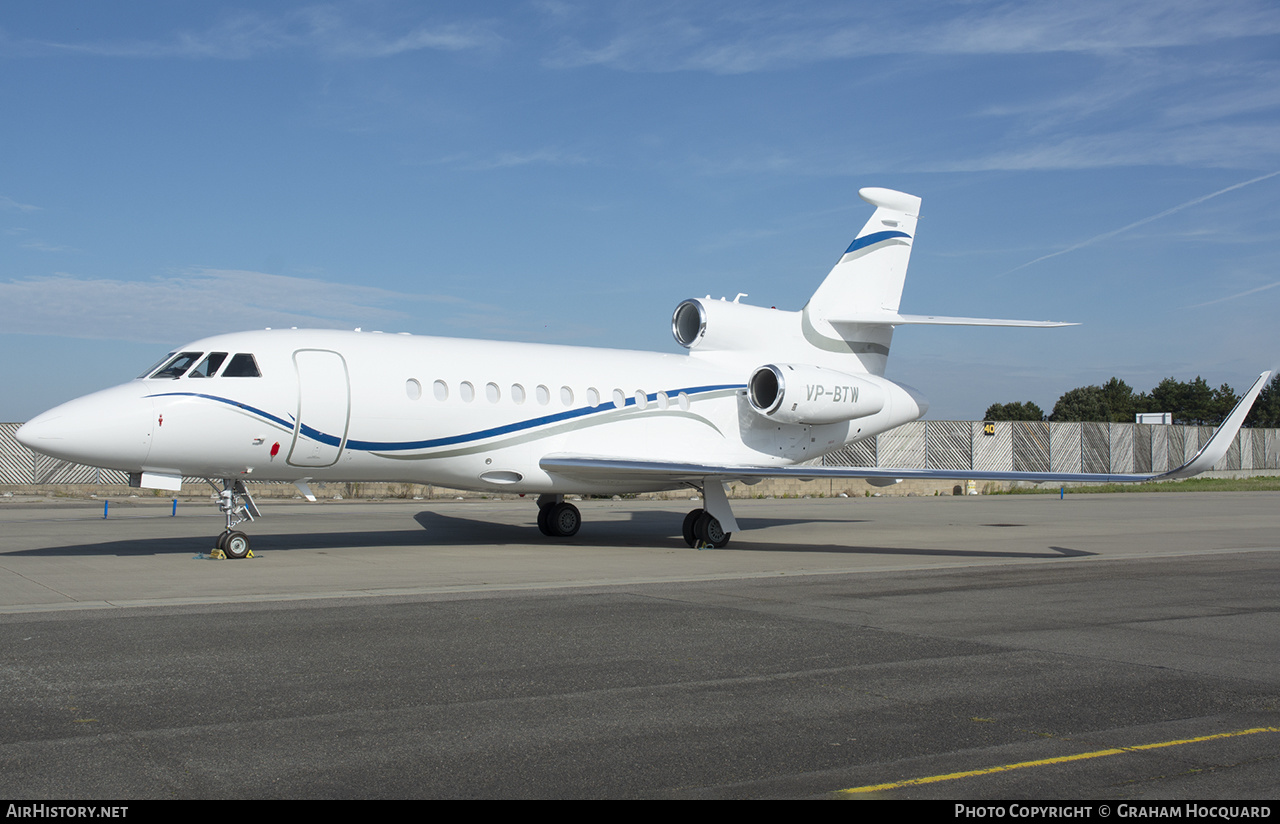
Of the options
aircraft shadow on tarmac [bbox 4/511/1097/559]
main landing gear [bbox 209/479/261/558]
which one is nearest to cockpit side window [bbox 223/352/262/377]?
main landing gear [bbox 209/479/261/558]

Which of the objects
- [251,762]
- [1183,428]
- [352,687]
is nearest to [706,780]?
[251,762]

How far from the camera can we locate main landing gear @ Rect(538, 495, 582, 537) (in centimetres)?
1959

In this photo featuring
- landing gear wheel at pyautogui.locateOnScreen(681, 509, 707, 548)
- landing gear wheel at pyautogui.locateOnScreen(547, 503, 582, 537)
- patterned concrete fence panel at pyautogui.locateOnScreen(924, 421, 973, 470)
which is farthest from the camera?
patterned concrete fence panel at pyautogui.locateOnScreen(924, 421, 973, 470)

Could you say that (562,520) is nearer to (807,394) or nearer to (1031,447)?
(807,394)

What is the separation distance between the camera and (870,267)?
2123 cm

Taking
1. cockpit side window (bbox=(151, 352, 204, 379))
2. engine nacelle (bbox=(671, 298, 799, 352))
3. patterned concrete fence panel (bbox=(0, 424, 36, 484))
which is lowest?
patterned concrete fence panel (bbox=(0, 424, 36, 484))

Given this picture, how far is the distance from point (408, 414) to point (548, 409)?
264 cm

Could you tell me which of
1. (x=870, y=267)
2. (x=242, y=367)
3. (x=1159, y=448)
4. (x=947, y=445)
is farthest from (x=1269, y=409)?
(x=242, y=367)

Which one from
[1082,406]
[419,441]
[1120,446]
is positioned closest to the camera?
[419,441]

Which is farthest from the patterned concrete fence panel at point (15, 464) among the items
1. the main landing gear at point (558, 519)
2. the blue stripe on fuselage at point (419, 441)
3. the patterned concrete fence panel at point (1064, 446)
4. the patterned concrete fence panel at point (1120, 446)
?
the patterned concrete fence panel at point (1120, 446)

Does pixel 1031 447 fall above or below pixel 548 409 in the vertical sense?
above

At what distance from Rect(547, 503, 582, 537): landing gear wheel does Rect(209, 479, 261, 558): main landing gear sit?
20.2ft

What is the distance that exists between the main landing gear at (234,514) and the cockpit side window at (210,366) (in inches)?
63.3

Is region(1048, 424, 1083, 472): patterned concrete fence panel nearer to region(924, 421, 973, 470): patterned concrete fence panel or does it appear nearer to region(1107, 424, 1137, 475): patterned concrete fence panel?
region(1107, 424, 1137, 475): patterned concrete fence panel
